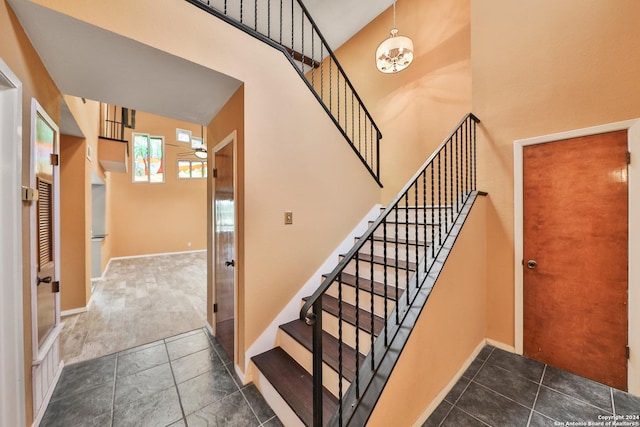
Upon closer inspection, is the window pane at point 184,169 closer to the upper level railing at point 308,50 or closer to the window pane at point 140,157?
the window pane at point 140,157

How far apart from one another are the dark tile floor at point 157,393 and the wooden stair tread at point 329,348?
0.51 m

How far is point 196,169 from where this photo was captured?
28.0 feet

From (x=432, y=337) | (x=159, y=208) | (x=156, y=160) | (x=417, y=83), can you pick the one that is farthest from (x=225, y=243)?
(x=156, y=160)

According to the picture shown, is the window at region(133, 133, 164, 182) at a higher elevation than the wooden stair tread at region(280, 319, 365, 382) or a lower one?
higher

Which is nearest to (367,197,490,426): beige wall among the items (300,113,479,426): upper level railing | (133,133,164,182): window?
(300,113,479,426): upper level railing

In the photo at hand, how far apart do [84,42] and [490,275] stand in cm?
400

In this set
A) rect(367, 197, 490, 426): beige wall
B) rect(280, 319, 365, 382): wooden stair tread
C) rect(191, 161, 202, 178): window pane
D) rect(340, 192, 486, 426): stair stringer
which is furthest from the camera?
rect(191, 161, 202, 178): window pane

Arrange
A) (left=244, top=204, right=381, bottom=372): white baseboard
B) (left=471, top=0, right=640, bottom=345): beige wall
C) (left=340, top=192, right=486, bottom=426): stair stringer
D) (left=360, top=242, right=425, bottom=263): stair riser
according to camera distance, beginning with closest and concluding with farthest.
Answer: (left=340, top=192, right=486, bottom=426): stair stringer
(left=471, top=0, right=640, bottom=345): beige wall
(left=244, top=204, right=381, bottom=372): white baseboard
(left=360, top=242, right=425, bottom=263): stair riser

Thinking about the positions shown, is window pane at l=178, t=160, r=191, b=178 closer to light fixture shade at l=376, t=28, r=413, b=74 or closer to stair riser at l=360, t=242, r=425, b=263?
light fixture shade at l=376, t=28, r=413, b=74

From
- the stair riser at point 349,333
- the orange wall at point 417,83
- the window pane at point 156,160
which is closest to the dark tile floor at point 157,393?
the stair riser at point 349,333

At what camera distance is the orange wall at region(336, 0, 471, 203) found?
293cm

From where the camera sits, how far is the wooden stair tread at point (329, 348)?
5.27 ft

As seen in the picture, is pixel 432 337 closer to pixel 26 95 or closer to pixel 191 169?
pixel 26 95

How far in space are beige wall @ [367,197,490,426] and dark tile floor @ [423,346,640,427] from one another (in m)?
0.14
